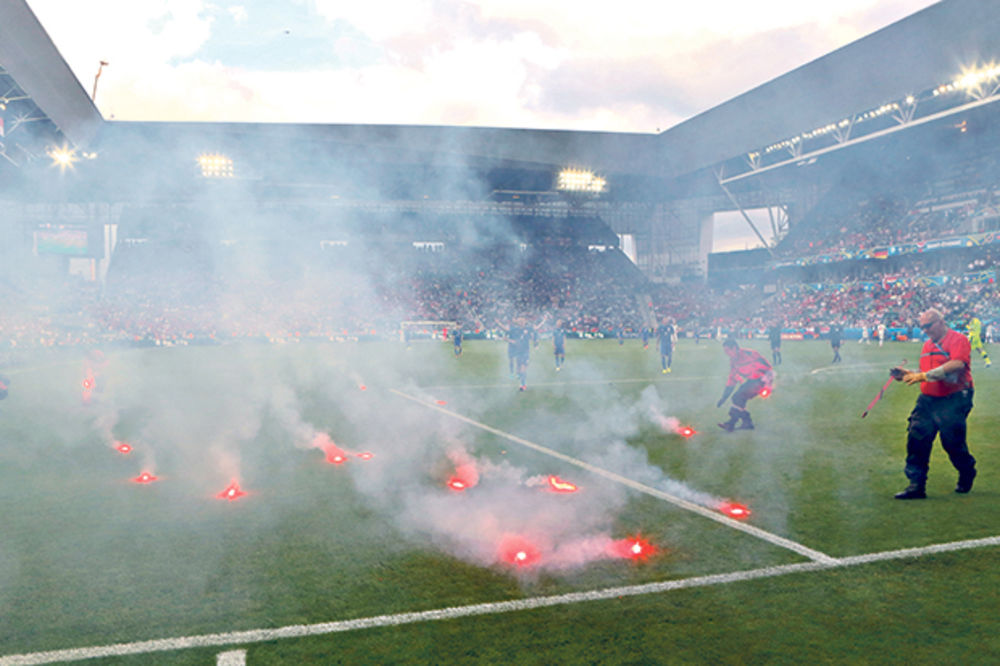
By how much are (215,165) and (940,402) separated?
73.8 feet

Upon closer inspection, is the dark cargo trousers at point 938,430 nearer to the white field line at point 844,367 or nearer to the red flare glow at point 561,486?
the red flare glow at point 561,486

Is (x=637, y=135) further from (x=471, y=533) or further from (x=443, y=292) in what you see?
(x=471, y=533)

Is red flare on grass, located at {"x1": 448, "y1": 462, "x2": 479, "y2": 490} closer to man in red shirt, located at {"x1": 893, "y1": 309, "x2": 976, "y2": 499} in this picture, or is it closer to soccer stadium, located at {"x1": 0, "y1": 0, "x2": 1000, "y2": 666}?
soccer stadium, located at {"x1": 0, "y1": 0, "x2": 1000, "y2": 666}

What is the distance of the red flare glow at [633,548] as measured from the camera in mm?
4930

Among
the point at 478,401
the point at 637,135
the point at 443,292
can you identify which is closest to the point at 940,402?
the point at 478,401

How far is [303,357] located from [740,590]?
24870 millimetres

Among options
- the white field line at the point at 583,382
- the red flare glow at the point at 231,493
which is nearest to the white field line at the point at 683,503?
the red flare glow at the point at 231,493

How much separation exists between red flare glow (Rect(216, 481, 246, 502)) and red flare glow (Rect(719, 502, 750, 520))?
4.77 meters

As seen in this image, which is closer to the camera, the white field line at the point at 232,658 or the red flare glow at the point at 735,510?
the white field line at the point at 232,658

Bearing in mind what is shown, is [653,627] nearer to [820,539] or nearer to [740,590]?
[740,590]

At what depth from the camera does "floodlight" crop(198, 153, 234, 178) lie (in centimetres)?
2191

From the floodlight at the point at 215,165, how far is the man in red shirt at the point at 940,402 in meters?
21.1

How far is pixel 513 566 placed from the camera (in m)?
4.73

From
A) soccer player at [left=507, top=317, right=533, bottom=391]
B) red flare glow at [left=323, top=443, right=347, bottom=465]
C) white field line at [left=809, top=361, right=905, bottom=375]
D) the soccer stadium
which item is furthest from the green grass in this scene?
white field line at [left=809, top=361, right=905, bottom=375]
